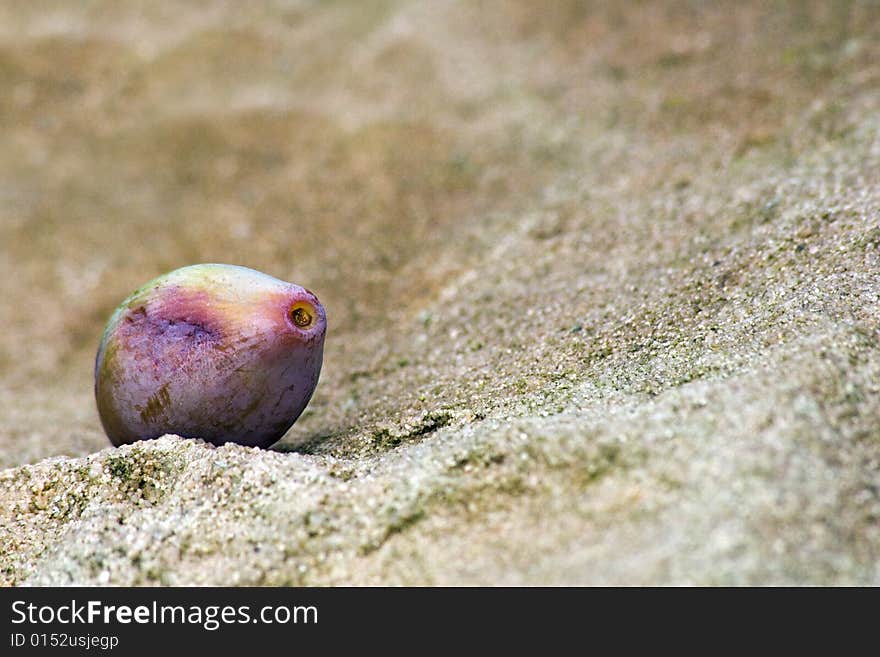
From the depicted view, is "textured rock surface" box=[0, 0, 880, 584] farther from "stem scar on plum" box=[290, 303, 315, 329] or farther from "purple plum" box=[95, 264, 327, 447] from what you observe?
"stem scar on plum" box=[290, 303, 315, 329]

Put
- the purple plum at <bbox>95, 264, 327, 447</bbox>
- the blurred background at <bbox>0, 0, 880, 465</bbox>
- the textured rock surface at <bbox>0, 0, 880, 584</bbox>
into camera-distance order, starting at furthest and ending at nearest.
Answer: the blurred background at <bbox>0, 0, 880, 465</bbox>, the purple plum at <bbox>95, 264, 327, 447</bbox>, the textured rock surface at <bbox>0, 0, 880, 584</bbox>

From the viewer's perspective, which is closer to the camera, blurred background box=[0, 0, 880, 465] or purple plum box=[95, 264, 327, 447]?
purple plum box=[95, 264, 327, 447]

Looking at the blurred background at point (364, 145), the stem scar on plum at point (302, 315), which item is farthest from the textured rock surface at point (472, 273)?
the stem scar on plum at point (302, 315)

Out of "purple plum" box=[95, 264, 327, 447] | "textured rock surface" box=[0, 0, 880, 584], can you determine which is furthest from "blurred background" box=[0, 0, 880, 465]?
"purple plum" box=[95, 264, 327, 447]

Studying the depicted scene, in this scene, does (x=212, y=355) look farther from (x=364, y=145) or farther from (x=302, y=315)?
(x=364, y=145)

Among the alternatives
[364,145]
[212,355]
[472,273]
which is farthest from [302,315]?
[364,145]

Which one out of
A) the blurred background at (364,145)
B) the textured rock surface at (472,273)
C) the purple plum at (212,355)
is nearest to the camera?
the textured rock surface at (472,273)

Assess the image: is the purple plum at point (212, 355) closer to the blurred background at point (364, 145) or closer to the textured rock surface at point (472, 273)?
the textured rock surface at point (472, 273)
